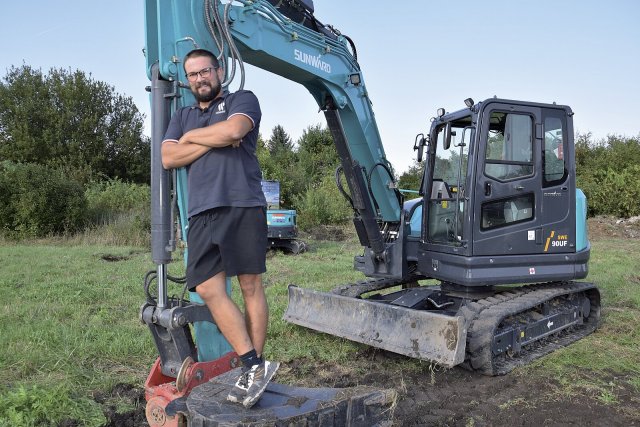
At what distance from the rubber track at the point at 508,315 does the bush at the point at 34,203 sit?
45.4 ft

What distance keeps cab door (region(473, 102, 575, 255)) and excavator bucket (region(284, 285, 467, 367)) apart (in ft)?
3.05

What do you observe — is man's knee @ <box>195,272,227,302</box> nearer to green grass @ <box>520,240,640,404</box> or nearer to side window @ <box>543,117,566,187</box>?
green grass @ <box>520,240,640,404</box>

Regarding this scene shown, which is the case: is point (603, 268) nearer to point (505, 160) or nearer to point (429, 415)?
point (505, 160)

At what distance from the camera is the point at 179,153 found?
270 centimetres

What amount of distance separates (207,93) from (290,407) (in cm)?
168

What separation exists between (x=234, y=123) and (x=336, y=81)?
2299 millimetres

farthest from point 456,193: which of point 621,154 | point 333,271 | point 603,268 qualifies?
point 621,154

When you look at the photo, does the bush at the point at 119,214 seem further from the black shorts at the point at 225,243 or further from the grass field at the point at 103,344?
the black shorts at the point at 225,243

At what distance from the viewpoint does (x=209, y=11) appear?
3258 mm

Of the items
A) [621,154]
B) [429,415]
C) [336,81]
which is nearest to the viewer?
[429,415]

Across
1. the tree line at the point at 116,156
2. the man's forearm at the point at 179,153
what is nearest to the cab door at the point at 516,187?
the man's forearm at the point at 179,153

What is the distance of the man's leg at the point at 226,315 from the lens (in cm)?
269

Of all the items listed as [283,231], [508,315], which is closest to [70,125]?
[283,231]

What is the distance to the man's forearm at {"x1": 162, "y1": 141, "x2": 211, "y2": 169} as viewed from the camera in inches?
105
